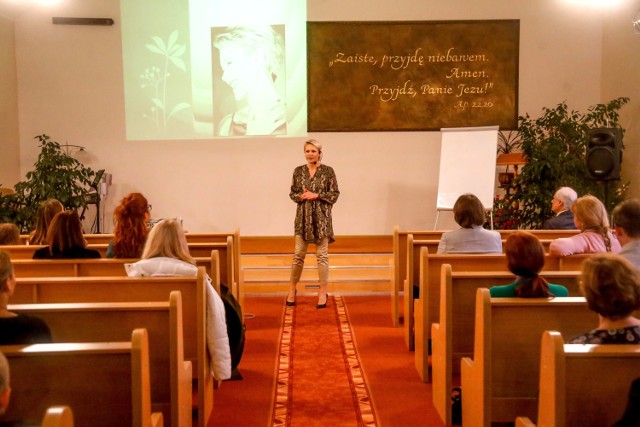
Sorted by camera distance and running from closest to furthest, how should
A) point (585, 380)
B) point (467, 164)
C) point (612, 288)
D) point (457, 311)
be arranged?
point (585, 380), point (612, 288), point (457, 311), point (467, 164)

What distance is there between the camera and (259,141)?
8.52 meters

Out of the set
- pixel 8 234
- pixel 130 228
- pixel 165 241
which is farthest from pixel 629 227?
pixel 8 234

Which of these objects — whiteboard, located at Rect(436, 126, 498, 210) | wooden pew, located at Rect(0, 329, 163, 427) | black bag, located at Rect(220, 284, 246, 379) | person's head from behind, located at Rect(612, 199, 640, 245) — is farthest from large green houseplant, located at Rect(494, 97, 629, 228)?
wooden pew, located at Rect(0, 329, 163, 427)

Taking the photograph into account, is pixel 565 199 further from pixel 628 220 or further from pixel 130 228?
pixel 130 228

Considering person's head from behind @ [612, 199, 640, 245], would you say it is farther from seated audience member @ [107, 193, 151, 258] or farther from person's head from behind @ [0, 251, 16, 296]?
person's head from behind @ [0, 251, 16, 296]

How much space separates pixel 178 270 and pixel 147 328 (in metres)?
0.73

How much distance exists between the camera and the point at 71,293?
3.04m

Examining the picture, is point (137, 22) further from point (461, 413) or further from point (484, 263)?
point (461, 413)

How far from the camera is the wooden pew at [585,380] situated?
5.98 feet

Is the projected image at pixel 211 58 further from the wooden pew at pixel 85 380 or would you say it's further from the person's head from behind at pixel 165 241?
the wooden pew at pixel 85 380

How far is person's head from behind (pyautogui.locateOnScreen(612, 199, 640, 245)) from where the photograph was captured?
3.12 m

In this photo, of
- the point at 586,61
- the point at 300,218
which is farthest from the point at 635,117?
the point at 300,218

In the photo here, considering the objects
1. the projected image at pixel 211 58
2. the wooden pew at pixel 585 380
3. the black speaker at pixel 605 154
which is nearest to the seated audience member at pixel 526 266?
the wooden pew at pixel 585 380

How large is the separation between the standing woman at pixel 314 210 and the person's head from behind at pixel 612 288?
379cm
